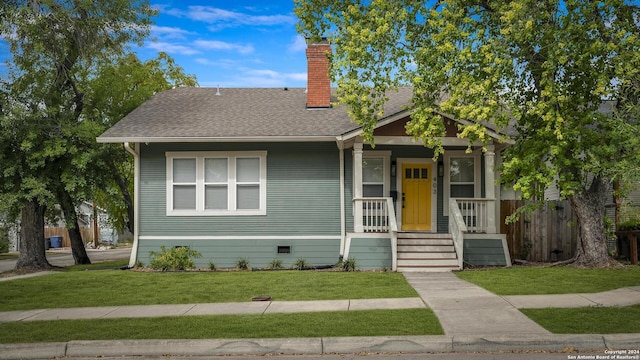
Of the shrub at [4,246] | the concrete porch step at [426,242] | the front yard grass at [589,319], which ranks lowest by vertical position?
the shrub at [4,246]

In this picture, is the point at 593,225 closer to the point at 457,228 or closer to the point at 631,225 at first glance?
the point at 631,225

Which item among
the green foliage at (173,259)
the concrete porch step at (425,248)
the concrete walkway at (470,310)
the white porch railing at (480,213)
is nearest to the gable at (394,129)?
the white porch railing at (480,213)

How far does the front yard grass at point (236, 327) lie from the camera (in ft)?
25.2

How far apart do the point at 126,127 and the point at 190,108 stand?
8.33 feet

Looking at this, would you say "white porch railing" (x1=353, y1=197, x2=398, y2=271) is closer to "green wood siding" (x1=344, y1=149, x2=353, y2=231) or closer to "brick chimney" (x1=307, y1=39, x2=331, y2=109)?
"green wood siding" (x1=344, y1=149, x2=353, y2=231)

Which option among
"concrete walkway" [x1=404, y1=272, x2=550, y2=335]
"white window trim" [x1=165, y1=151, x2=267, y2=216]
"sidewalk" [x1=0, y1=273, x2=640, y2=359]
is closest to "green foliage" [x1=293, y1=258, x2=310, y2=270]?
"white window trim" [x1=165, y1=151, x2=267, y2=216]

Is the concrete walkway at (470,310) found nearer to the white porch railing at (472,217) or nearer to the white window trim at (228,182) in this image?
Answer: the white porch railing at (472,217)

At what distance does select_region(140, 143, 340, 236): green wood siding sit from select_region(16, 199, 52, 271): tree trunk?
4.02 m

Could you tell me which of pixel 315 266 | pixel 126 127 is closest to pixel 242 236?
pixel 315 266

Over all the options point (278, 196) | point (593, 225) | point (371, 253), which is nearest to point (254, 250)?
point (278, 196)

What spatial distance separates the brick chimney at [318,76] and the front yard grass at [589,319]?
11168 mm

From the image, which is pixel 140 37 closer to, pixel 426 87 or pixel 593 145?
pixel 426 87

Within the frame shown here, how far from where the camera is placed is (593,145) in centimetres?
1270

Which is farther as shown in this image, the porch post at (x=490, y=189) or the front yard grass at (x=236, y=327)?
the porch post at (x=490, y=189)
